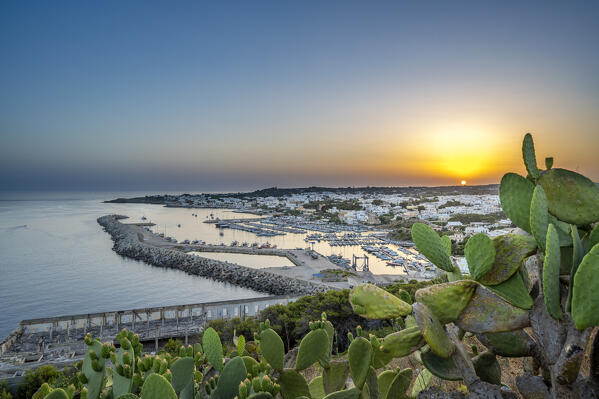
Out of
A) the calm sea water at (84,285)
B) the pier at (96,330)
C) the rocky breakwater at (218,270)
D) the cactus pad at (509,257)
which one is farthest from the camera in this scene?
the rocky breakwater at (218,270)

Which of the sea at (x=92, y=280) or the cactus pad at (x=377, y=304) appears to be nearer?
the cactus pad at (x=377, y=304)

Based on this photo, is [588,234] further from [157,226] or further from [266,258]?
[157,226]

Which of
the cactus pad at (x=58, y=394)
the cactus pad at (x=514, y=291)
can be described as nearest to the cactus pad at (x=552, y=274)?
the cactus pad at (x=514, y=291)

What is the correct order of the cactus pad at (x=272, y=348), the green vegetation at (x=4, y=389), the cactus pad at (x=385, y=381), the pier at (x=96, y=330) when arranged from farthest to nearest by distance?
the pier at (x=96, y=330), the green vegetation at (x=4, y=389), the cactus pad at (x=385, y=381), the cactus pad at (x=272, y=348)

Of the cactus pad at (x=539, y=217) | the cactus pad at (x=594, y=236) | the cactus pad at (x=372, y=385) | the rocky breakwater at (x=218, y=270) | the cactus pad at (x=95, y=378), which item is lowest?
the rocky breakwater at (x=218, y=270)

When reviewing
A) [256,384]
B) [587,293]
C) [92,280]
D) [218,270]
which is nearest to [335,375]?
[256,384]

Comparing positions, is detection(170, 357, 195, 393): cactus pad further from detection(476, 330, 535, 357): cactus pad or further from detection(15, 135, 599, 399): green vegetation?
detection(476, 330, 535, 357): cactus pad

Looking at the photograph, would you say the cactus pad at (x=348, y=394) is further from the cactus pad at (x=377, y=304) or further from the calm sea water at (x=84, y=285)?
the calm sea water at (x=84, y=285)
